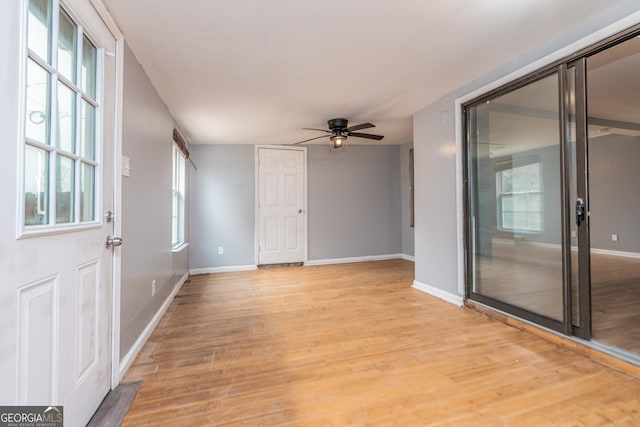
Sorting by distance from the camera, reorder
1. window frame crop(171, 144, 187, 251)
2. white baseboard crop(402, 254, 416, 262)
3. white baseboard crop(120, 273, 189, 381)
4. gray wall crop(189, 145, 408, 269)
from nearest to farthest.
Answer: white baseboard crop(120, 273, 189, 381), window frame crop(171, 144, 187, 251), gray wall crop(189, 145, 408, 269), white baseboard crop(402, 254, 416, 262)

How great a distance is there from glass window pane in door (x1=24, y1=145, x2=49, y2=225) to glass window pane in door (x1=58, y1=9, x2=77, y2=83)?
42 centimetres

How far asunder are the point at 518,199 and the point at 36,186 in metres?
3.13

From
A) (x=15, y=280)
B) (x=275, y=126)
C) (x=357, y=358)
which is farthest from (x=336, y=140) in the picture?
(x=15, y=280)

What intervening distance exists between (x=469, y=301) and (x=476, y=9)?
2.49 meters

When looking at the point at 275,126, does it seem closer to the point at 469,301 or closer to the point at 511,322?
the point at 469,301

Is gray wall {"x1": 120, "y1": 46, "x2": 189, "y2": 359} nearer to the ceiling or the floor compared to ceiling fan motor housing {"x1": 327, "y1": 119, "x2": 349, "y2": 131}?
nearer to the floor

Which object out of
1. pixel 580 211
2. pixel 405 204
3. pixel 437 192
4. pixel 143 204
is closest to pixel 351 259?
pixel 405 204

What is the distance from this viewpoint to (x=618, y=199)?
4.61 meters

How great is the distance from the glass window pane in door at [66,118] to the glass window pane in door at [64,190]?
0.22ft

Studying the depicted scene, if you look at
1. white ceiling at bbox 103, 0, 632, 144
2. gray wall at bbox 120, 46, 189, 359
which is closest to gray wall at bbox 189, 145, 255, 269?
white ceiling at bbox 103, 0, 632, 144

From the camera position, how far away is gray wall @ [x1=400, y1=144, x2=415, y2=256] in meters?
5.48

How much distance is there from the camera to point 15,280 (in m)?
0.89

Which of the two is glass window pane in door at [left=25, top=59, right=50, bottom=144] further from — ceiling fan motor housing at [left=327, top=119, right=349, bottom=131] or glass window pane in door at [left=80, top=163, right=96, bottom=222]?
ceiling fan motor housing at [left=327, top=119, right=349, bottom=131]

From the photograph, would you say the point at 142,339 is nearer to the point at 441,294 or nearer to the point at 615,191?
the point at 441,294
